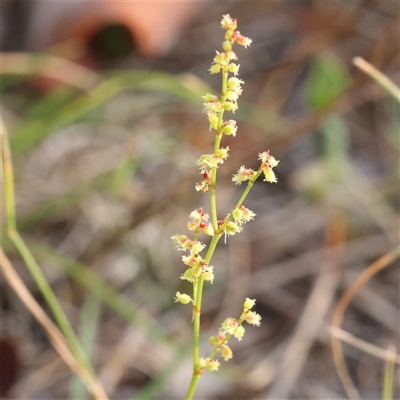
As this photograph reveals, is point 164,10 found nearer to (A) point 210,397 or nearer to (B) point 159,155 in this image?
(B) point 159,155

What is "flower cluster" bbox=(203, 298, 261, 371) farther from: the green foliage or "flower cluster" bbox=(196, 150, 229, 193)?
the green foliage

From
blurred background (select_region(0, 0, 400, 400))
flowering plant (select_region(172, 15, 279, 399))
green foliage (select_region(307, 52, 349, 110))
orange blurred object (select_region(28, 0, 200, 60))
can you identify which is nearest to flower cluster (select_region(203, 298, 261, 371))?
flowering plant (select_region(172, 15, 279, 399))

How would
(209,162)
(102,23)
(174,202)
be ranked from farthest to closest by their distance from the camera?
(102,23) → (174,202) → (209,162)

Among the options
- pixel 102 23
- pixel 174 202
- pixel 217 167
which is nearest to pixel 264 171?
pixel 217 167

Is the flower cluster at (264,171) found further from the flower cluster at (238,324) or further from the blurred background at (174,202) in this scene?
the blurred background at (174,202)

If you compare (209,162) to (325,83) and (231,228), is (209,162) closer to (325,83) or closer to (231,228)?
(231,228)

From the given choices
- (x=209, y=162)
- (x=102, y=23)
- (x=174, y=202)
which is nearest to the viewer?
(x=209, y=162)

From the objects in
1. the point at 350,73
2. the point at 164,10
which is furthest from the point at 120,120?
the point at 350,73

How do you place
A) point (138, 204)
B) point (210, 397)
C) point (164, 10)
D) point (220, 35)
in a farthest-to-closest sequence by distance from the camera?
point (220, 35) → point (164, 10) → point (138, 204) → point (210, 397)
